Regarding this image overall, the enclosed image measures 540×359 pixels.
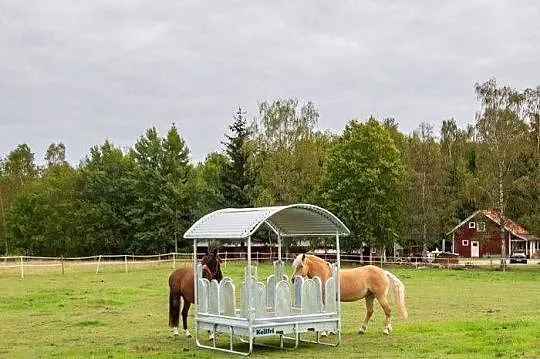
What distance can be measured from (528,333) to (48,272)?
32.0 meters

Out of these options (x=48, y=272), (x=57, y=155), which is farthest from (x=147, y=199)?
(x=57, y=155)

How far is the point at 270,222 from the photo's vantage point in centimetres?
1600

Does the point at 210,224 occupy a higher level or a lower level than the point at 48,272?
higher

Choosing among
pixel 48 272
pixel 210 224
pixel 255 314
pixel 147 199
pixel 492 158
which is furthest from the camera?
pixel 147 199

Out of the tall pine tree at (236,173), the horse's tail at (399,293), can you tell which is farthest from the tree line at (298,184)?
the horse's tail at (399,293)

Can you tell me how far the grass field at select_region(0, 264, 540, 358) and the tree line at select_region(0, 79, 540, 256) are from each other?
1732cm

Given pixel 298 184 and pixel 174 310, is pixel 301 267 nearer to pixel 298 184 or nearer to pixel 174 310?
pixel 174 310

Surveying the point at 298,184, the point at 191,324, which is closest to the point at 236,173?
the point at 298,184

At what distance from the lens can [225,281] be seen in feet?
46.8

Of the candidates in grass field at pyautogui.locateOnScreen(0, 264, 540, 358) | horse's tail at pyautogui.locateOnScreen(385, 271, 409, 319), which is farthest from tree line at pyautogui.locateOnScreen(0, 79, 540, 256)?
horse's tail at pyautogui.locateOnScreen(385, 271, 409, 319)

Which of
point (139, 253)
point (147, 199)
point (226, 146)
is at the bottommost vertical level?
point (139, 253)

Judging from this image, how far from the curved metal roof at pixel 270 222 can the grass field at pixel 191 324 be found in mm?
2174

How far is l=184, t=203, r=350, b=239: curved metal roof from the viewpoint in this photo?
44.7 ft

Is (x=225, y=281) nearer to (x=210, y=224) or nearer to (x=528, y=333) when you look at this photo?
(x=210, y=224)
